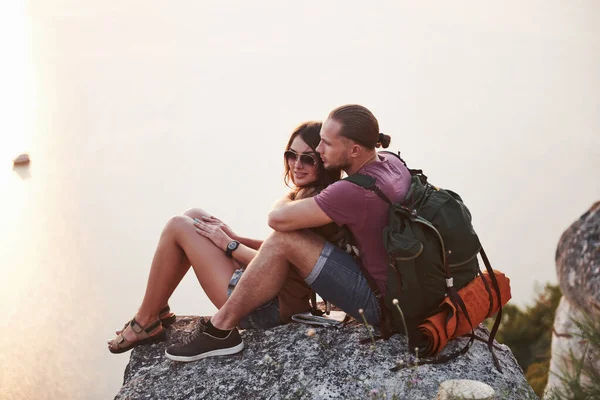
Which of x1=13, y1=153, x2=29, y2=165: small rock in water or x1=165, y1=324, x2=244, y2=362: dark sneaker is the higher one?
x1=165, y1=324, x2=244, y2=362: dark sneaker

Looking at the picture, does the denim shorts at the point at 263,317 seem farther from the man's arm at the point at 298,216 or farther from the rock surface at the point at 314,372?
the man's arm at the point at 298,216

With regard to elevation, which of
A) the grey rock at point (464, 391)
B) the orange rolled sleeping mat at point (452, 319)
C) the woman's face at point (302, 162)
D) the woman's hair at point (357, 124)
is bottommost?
the grey rock at point (464, 391)

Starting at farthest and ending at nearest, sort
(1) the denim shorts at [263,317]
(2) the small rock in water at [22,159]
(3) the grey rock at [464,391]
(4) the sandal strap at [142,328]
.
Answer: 1. (2) the small rock in water at [22,159]
2. (4) the sandal strap at [142,328]
3. (1) the denim shorts at [263,317]
4. (3) the grey rock at [464,391]

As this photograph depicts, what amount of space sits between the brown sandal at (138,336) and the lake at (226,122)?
8321 mm

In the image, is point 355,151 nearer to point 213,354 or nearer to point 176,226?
point 176,226

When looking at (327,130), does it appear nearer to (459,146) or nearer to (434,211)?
(434,211)

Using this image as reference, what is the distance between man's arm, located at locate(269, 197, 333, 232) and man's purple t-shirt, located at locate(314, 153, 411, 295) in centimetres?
4

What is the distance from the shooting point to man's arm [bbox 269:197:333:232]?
125 inches

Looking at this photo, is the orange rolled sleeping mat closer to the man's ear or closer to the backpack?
the backpack

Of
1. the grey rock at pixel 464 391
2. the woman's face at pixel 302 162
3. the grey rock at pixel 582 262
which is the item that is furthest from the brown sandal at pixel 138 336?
the grey rock at pixel 582 262

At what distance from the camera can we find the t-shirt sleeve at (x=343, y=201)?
3125mm

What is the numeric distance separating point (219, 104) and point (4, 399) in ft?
33.3

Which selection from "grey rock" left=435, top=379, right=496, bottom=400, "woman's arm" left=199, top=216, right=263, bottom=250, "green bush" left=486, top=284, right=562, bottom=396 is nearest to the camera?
"grey rock" left=435, top=379, right=496, bottom=400

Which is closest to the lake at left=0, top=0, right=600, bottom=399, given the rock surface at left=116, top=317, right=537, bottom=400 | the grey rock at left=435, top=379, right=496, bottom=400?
the rock surface at left=116, top=317, right=537, bottom=400
